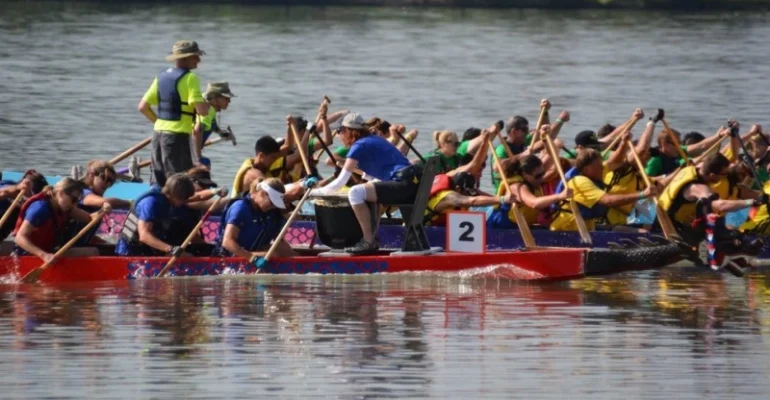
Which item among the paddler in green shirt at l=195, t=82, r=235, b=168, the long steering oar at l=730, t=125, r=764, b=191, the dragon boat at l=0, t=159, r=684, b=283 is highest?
the paddler in green shirt at l=195, t=82, r=235, b=168

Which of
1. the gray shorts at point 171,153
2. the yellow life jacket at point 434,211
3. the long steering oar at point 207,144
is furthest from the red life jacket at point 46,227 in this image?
the yellow life jacket at point 434,211

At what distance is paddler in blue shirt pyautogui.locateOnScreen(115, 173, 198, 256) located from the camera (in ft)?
63.6

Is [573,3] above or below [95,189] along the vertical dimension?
above

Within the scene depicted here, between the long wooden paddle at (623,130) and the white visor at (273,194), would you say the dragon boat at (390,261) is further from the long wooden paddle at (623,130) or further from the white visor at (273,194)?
the long wooden paddle at (623,130)

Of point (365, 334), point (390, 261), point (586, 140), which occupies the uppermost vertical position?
point (586, 140)

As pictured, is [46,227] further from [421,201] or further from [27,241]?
[421,201]

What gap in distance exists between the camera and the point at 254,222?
1966 cm

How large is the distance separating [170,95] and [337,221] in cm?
263

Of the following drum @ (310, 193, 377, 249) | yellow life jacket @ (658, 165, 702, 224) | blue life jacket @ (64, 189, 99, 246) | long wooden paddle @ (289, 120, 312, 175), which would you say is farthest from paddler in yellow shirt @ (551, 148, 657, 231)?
blue life jacket @ (64, 189, 99, 246)

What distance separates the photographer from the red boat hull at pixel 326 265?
64.3 feet


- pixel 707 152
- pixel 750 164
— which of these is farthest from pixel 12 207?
pixel 750 164

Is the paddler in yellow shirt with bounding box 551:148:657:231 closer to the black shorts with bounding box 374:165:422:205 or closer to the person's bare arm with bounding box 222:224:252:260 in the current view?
the black shorts with bounding box 374:165:422:205

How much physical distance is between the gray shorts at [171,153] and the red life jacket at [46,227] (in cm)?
223

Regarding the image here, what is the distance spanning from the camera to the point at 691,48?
5828 centimetres
